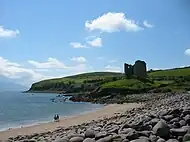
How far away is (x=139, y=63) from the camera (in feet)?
399

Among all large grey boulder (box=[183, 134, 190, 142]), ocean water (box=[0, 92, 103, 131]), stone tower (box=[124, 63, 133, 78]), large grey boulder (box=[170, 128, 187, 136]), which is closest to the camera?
large grey boulder (box=[183, 134, 190, 142])

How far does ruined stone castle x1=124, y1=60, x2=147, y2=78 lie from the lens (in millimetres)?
121938

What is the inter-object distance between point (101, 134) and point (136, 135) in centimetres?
125

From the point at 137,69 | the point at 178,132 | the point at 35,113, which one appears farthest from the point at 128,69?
the point at 178,132

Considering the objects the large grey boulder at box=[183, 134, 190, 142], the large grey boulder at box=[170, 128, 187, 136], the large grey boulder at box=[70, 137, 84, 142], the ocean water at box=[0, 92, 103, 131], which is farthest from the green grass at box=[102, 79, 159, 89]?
the large grey boulder at box=[183, 134, 190, 142]

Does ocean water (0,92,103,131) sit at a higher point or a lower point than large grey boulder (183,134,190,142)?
lower

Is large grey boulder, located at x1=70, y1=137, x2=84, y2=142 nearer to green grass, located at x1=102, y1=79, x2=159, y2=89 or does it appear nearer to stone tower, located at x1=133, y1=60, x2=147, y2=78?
green grass, located at x1=102, y1=79, x2=159, y2=89

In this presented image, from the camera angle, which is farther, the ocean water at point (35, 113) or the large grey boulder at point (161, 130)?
the ocean water at point (35, 113)

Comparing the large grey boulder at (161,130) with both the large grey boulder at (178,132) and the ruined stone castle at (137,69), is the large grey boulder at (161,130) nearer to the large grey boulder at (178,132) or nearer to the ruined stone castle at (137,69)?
the large grey boulder at (178,132)

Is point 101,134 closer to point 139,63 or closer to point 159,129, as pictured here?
point 159,129

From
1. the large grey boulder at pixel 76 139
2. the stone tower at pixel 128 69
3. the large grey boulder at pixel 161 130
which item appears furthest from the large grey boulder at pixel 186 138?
the stone tower at pixel 128 69

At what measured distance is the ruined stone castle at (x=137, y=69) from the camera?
122 m

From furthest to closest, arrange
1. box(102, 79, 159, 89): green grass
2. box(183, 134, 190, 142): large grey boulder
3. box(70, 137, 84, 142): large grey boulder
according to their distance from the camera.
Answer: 1. box(102, 79, 159, 89): green grass
2. box(70, 137, 84, 142): large grey boulder
3. box(183, 134, 190, 142): large grey boulder

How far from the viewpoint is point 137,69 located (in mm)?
124188
